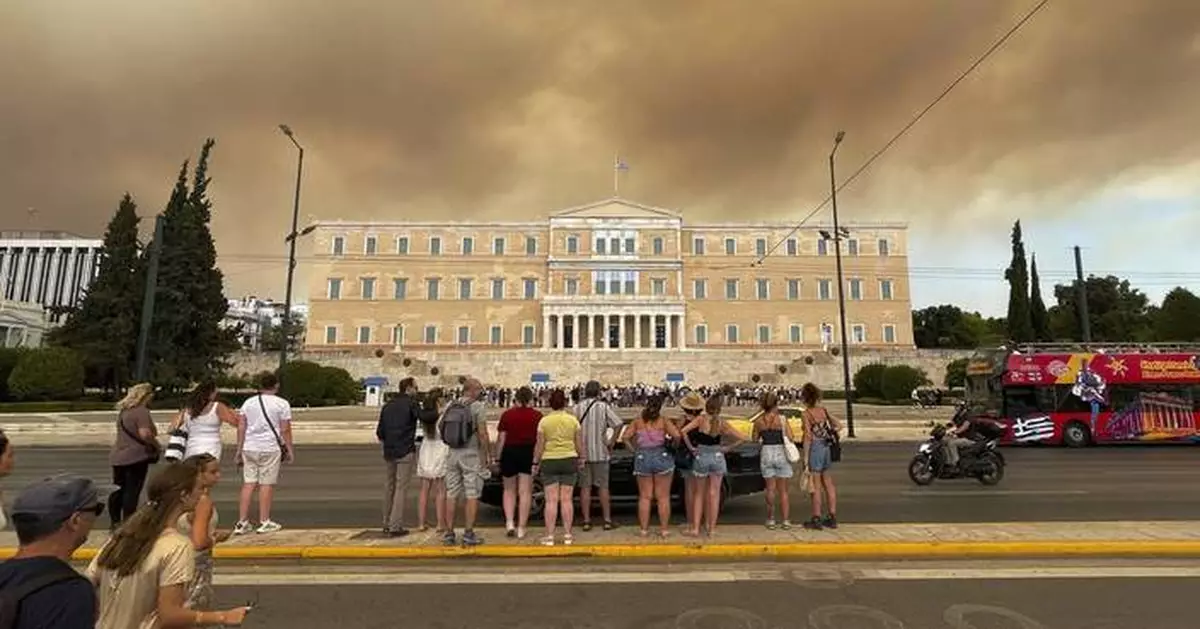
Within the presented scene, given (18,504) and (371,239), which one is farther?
(371,239)

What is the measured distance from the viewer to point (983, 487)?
12547 millimetres

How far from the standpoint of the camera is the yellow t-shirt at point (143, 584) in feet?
9.18

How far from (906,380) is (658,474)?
39224mm

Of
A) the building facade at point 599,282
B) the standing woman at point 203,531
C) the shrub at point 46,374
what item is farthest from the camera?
the building facade at point 599,282

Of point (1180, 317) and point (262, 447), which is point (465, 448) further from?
point (1180, 317)

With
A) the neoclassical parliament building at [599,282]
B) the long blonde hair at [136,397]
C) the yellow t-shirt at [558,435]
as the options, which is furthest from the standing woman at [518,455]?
A: the neoclassical parliament building at [599,282]

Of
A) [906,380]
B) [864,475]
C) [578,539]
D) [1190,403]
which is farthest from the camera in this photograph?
[906,380]

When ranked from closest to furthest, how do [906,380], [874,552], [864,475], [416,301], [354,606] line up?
[354,606]
[874,552]
[864,475]
[906,380]
[416,301]

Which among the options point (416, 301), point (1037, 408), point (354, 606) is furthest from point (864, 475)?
point (416, 301)

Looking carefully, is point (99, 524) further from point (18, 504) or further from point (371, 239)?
point (371, 239)

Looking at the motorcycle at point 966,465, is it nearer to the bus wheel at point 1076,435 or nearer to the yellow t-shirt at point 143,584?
the yellow t-shirt at point 143,584

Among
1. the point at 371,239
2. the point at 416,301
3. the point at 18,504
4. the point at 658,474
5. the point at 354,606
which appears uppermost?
the point at 371,239

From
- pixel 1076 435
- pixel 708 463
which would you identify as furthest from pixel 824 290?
→ pixel 708 463

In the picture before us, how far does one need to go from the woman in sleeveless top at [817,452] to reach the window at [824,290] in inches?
2914
